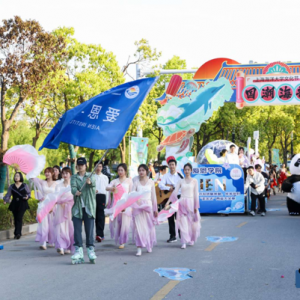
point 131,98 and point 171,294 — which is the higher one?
point 131,98

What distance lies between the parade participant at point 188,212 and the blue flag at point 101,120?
2298mm

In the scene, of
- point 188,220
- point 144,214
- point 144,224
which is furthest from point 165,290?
point 188,220

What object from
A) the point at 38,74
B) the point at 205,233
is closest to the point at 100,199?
the point at 205,233

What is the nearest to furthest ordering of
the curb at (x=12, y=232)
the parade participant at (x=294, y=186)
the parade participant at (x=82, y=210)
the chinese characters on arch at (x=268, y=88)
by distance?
the parade participant at (x=294, y=186)
the parade participant at (x=82, y=210)
the curb at (x=12, y=232)
the chinese characters on arch at (x=268, y=88)

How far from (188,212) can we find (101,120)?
3.05 metres

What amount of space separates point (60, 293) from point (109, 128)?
10.7 feet

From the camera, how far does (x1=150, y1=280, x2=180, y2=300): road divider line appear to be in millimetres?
6617

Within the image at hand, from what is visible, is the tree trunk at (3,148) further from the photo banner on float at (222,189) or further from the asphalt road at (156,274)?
the asphalt road at (156,274)

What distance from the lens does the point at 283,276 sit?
7785mm

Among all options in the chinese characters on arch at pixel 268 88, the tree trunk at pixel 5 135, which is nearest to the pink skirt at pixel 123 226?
the tree trunk at pixel 5 135

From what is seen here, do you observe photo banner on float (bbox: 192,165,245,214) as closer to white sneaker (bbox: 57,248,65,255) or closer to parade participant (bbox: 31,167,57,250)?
parade participant (bbox: 31,167,57,250)

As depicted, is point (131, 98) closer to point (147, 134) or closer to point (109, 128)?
point (109, 128)

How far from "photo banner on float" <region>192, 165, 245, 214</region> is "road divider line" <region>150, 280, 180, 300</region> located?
437 inches

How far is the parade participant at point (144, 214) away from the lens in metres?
10.1
